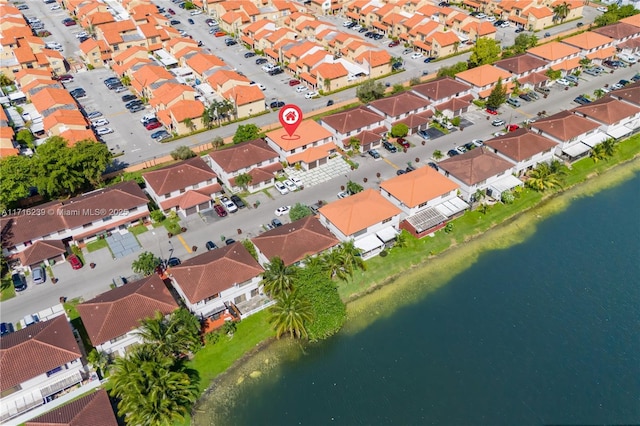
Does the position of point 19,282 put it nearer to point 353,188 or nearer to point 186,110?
point 186,110

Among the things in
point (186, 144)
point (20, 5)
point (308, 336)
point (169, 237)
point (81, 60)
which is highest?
point (20, 5)

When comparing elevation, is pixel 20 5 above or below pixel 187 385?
above

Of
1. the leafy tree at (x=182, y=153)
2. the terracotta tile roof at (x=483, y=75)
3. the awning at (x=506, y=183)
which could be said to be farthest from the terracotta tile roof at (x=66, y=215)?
the terracotta tile roof at (x=483, y=75)

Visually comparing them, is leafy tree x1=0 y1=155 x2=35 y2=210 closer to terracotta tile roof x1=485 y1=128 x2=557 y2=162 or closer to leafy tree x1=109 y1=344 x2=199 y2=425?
leafy tree x1=109 y1=344 x2=199 y2=425

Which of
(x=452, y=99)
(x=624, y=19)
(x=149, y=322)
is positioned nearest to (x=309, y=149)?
(x=452, y=99)

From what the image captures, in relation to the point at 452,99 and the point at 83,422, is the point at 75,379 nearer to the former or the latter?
the point at 83,422

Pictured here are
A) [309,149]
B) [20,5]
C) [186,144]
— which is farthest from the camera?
[20,5]

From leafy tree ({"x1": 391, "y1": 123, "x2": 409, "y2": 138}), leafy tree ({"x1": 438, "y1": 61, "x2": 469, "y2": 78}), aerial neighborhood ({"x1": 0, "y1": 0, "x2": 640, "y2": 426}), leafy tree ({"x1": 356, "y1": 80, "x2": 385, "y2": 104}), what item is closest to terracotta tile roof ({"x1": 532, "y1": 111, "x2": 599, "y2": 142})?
aerial neighborhood ({"x1": 0, "y1": 0, "x2": 640, "y2": 426})
